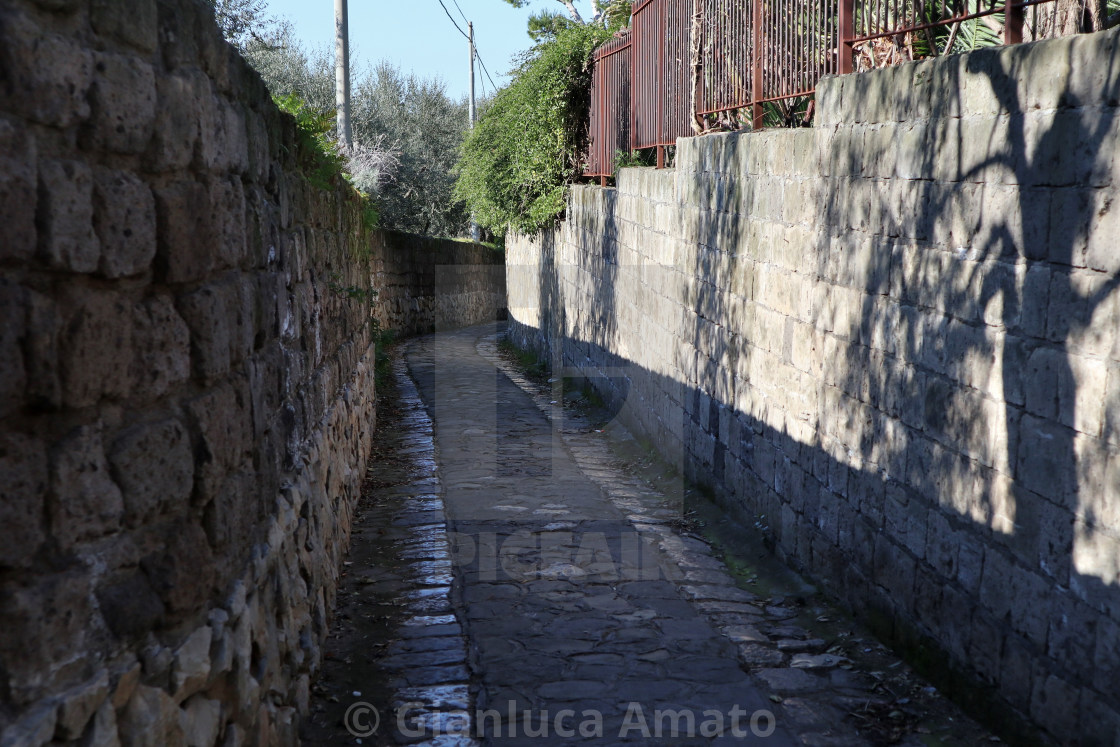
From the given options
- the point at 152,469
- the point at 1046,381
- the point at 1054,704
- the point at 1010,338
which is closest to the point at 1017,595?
the point at 1054,704

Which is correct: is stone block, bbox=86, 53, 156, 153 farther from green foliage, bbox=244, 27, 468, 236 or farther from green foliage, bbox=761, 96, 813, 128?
green foliage, bbox=244, 27, 468, 236

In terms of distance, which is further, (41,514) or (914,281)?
(914,281)

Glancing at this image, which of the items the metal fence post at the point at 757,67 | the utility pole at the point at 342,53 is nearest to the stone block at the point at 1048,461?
the metal fence post at the point at 757,67

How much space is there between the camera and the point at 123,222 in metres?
2.28

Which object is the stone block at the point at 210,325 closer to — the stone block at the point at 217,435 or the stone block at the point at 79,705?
the stone block at the point at 217,435

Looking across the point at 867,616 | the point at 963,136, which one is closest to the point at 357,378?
the point at 867,616

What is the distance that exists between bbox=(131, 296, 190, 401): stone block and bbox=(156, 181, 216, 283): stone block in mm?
97

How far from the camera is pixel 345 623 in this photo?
4.93 metres

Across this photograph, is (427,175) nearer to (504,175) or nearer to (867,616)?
(504,175)

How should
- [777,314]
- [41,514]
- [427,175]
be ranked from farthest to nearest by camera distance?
[427,175], [777,314], [41,514]

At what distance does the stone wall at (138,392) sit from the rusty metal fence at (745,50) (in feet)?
10.1

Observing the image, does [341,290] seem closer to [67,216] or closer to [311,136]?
[311,136]

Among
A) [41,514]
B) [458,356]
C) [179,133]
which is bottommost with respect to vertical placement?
[458,356]

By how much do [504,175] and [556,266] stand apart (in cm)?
221
